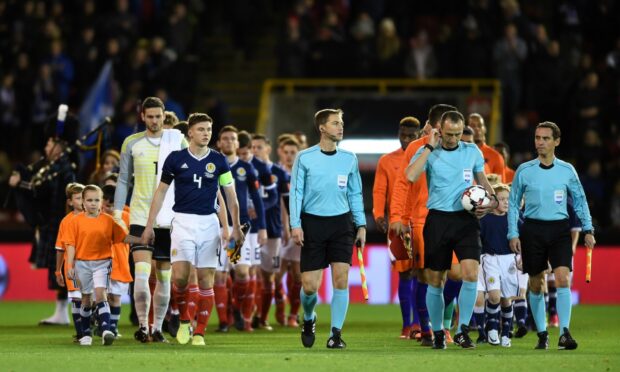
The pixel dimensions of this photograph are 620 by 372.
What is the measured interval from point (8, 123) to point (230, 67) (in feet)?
16.4

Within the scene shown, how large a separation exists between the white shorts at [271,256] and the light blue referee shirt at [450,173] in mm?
4950

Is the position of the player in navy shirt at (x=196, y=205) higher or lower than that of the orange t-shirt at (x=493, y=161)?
lower

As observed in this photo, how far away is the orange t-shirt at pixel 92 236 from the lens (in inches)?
625

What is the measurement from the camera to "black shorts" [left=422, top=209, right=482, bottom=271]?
47.7ft

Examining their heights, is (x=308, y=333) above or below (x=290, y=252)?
below

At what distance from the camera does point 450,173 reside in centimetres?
1462

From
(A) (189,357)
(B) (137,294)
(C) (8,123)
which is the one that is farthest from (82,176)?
(A) (189,357)

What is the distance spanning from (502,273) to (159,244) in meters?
3.92

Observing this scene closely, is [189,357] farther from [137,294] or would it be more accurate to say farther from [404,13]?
[404,13]

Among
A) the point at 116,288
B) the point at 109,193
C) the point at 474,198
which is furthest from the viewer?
the point at 109,193

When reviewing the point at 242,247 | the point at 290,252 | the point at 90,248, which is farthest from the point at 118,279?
the point at 290,252

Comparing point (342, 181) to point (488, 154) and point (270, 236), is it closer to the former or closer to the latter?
point (488, 154)

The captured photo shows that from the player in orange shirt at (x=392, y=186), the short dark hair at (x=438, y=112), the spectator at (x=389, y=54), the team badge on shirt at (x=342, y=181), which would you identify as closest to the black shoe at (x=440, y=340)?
the team badge on shirt at (x=342, y=181)

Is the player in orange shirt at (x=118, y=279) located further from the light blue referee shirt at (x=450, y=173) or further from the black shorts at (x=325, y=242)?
the light blue referee shirt at (x=450, y=173)
